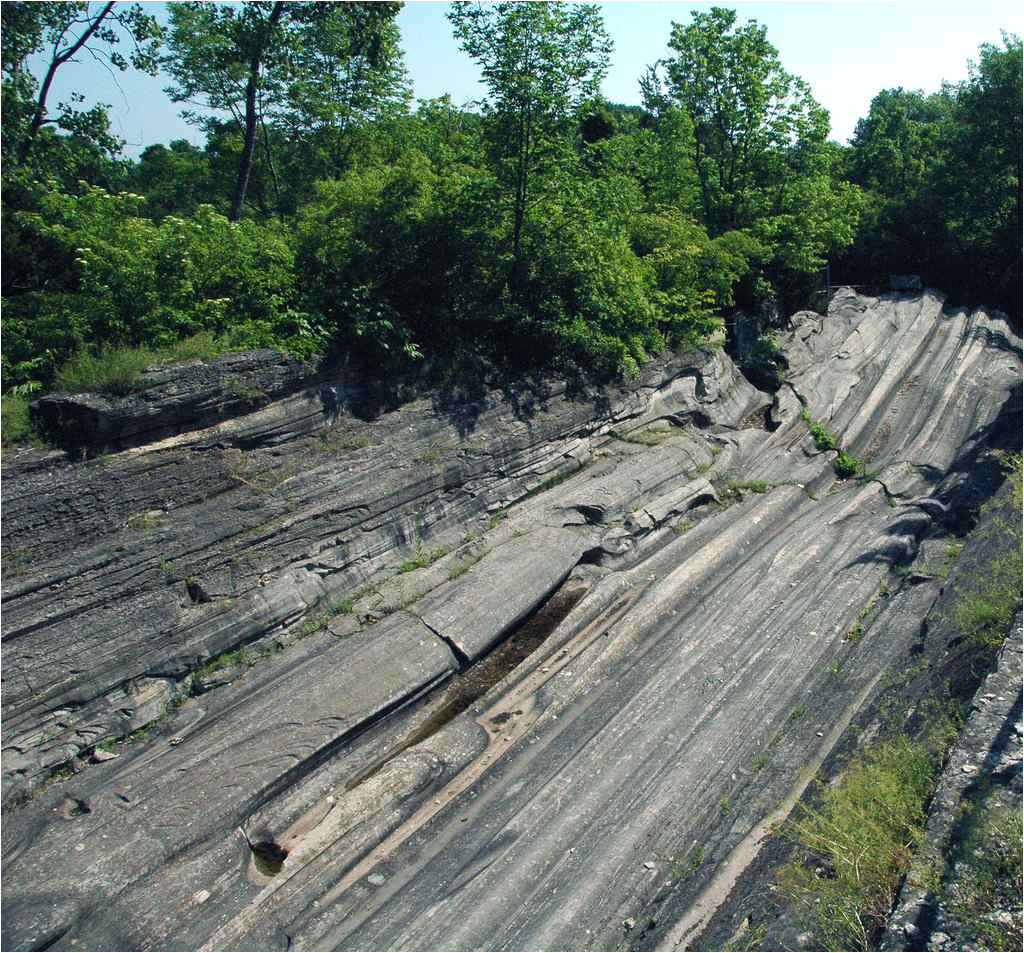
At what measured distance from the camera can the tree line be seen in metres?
12.0

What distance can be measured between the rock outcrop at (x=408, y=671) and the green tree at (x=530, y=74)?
4106 millimetres

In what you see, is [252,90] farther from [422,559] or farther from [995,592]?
[995,592]

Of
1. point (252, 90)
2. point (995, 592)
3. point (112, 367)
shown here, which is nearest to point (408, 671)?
point (112, 367)

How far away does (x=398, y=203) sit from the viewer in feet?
44.9

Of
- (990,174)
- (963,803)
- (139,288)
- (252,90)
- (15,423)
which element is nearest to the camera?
(963,803)

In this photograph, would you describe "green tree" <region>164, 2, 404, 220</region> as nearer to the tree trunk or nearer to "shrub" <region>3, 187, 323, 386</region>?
the tree trunk

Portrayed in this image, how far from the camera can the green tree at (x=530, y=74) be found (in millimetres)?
13438

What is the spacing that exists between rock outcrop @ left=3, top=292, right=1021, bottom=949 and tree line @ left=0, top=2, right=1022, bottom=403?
1467mm

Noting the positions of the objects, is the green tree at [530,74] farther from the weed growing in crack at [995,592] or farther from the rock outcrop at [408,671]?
the weed growing in crack at [995,592]

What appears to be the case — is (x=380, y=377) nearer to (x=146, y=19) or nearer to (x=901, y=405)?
(x=146, y=19)

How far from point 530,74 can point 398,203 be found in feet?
10.1

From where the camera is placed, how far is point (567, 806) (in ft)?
29.3

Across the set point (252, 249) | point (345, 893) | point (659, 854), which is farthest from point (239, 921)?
point (252, 249)

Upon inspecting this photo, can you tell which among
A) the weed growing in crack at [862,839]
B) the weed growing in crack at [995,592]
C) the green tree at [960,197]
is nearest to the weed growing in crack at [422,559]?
the weed growing in crack at [862,839]
